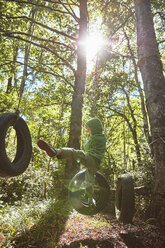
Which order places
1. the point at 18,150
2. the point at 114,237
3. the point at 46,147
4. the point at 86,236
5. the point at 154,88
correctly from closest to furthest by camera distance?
the point at 46,147, the point at 18,150, the point at 114,237, the point at 86,236, the point at 154,88

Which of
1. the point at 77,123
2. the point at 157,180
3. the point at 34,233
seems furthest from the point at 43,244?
the point at 77,123

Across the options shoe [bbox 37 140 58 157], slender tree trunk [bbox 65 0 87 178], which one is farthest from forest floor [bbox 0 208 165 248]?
slender tree trunk [bbox 65 0 87 178]

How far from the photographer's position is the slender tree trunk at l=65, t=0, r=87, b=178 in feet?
21.0

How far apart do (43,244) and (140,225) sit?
6.69 feet

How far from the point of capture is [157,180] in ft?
12.5

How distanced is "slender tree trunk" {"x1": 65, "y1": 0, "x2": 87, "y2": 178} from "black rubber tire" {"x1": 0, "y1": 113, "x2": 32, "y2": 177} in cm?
368

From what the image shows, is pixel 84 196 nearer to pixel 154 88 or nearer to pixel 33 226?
pixel 33 226

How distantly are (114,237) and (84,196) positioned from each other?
100 cm

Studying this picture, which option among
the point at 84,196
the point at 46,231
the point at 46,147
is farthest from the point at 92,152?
the point at 46,231

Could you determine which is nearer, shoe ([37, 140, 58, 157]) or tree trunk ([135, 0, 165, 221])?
shoe ([37, 140, 58, 157])

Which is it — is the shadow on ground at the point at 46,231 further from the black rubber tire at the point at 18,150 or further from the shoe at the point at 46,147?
the shoe at the point at 46,147

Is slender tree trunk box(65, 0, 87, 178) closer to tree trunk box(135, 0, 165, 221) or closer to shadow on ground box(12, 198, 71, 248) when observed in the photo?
shadow on ground box(12, 198, 71, 248)

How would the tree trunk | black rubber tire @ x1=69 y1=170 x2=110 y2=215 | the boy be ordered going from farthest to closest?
1. the tree trunk
2. black rubber tire @ x1=69 y1=170 x2=110 y2=215
3. the boy

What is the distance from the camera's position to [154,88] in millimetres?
4180
